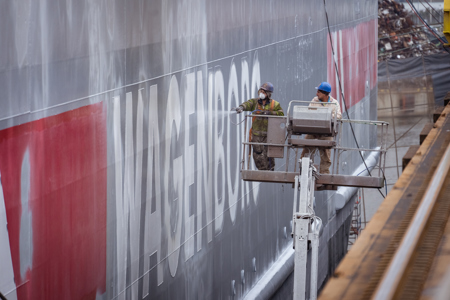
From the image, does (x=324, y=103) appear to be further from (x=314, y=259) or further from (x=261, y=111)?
(x=314, y=259)

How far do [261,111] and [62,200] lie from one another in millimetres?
3598

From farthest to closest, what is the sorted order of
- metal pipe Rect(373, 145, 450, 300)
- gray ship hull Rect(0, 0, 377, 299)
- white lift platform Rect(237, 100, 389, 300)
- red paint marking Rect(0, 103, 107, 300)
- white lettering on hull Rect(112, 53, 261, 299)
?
1. white lift platform Rect(237, 100, 389, 300)
2. white lettering on hull Rect(112, 53, 261, 299)
3. gray ship hull Rect(0, 0, 377, 299)
4. red paint marking Rect(0, 103, 107, 300)
5. metal pipe Rect(373, 145, 450, 300)

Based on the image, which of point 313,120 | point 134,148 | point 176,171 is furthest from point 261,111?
point 134,148

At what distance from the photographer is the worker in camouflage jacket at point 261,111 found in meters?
8.17

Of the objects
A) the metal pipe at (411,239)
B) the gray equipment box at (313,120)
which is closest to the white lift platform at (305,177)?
the gray equipment box at (313,120)

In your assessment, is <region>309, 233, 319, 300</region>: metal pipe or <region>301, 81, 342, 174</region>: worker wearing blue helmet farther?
<region>301, 81, 342, 174</region>: worker wearing blue helmet

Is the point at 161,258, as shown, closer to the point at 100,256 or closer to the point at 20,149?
the point at 100,256

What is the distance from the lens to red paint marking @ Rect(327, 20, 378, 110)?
14.9 m

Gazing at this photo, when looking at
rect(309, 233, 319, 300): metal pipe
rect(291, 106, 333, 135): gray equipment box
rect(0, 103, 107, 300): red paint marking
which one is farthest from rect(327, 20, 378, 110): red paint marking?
rect(0, 103, 107, 300): red paint marking

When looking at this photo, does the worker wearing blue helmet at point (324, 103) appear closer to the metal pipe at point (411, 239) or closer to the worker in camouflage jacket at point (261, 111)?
the worker in camouflage jacket at point (261, 111)

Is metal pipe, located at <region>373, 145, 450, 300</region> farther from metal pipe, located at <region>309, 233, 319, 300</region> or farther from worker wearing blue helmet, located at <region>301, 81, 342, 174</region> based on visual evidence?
worker wearing blue helmet, located at <region>301, 81, 342, 174</region>

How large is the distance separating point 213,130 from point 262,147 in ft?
2.45

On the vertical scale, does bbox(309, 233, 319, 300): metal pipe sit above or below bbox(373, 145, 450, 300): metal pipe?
below

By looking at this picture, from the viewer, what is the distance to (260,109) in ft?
27.3
